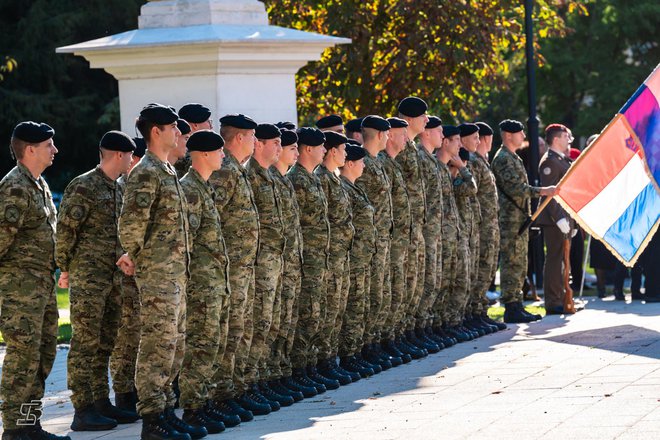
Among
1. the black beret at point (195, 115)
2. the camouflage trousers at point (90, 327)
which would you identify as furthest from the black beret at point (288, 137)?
the camouflage trousers at point (90, 327)

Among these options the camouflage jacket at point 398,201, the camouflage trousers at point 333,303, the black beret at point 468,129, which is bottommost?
the camouflage trousers at point 333,303

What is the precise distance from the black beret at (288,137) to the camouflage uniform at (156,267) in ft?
6.98

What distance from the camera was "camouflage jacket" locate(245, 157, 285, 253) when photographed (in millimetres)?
10352

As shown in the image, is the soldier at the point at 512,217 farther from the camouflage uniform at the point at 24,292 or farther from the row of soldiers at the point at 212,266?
the camouflage uniform at the point at 24,292

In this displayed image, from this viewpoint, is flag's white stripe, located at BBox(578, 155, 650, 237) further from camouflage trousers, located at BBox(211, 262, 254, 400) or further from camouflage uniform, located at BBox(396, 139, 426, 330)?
camouflage trousers, located at BBox(211, 262, 254, 400)

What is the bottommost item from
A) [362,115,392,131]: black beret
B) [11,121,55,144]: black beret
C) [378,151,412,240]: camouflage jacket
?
[378,151,412,240]: camouflage jacket

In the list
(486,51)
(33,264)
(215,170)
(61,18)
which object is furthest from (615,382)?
(61,18)

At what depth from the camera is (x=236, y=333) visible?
9711 mm

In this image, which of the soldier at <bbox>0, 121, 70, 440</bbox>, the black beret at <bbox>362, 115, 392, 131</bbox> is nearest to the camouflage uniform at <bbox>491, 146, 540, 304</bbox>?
the black beret at <bbox>362, 115, 392, 131</bbox>

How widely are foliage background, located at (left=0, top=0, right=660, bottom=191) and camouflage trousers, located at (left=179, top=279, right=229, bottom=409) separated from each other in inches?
417

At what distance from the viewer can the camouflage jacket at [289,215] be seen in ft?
35.1

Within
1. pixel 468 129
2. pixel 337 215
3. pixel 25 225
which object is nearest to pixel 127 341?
pixel 25 225

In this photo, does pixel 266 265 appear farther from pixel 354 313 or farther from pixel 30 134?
pixel 30 134

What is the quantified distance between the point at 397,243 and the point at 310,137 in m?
2.00
